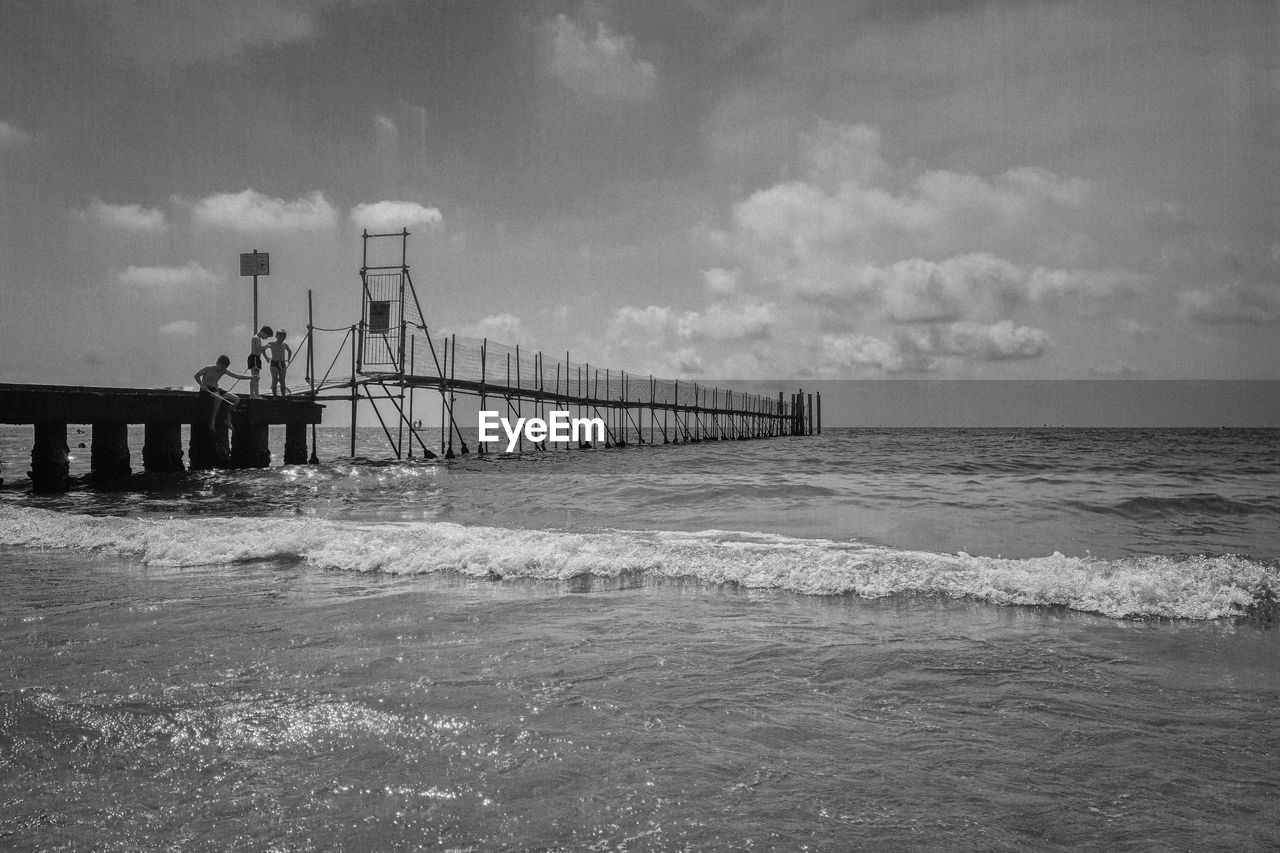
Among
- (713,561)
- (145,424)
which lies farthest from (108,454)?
(713,561)

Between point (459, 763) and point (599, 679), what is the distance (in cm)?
108

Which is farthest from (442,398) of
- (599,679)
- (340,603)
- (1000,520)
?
(599,679)

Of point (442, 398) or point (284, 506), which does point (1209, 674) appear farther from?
point (442, 398)

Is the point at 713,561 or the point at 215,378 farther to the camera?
the point at 215,378

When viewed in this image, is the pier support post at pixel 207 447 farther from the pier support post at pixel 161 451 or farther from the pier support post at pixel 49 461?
the pier support post at pixel 49 461

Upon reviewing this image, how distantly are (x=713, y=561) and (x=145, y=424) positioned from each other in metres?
17.2

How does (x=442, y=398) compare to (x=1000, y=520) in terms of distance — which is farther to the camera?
(x=442, y=398)

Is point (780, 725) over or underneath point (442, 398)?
underneath

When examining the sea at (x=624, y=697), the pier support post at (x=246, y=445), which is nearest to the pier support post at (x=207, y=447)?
the pier support post at (x=246, y=445)

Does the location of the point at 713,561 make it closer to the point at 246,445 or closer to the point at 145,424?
the point at 145,424

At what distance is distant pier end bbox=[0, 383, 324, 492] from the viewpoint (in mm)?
15484

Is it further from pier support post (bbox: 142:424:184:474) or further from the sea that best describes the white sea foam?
pier support post (bbox: 142:424:184:474)

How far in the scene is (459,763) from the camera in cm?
279

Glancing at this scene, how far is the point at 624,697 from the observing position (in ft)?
11.5
